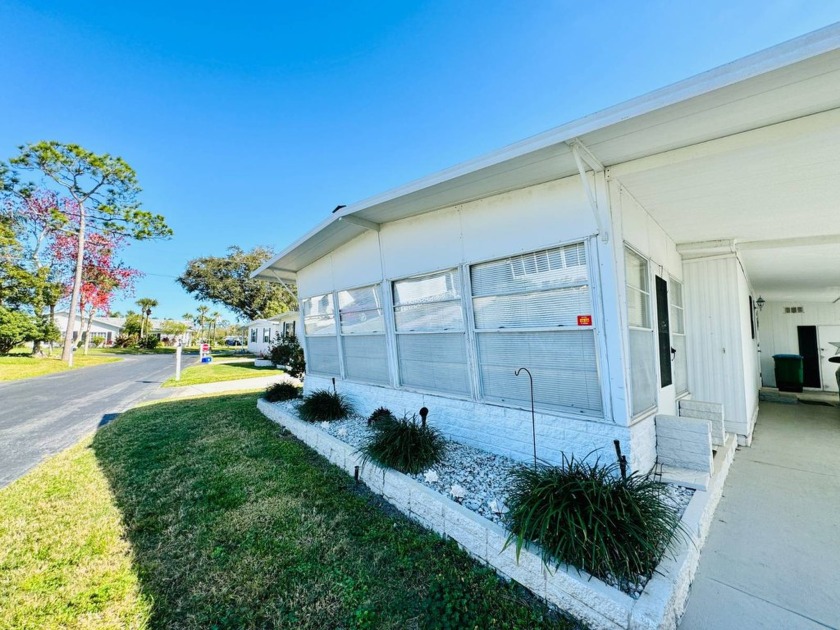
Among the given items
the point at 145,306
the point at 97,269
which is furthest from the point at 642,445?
the point at 145,306

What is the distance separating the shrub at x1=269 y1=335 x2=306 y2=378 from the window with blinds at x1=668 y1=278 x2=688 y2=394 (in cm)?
880

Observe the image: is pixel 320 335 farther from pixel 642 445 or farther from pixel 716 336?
pixel 716 336

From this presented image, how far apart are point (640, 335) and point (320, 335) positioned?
5856 mm

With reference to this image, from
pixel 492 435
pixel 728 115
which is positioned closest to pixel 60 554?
pixel 492 435

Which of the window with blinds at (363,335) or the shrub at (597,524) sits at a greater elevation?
the window with blinds at (363,335)

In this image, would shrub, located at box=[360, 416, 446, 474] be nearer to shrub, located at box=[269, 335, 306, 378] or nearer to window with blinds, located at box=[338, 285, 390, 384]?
window with blinds, located at box=[338, 285, 390, 384]

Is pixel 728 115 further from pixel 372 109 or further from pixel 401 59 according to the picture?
pixel 372 109

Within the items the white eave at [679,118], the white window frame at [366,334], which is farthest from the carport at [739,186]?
the white window frame at [366,334]

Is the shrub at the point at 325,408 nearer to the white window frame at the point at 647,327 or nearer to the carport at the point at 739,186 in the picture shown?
the white window frame at the point at 647,327

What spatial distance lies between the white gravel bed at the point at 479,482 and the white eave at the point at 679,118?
A: 2871 millimetres

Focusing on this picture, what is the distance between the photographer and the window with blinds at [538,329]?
326cm

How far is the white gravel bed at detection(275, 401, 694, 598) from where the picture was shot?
9.09 feet

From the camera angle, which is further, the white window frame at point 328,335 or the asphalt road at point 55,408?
the white window frame at point 328,335

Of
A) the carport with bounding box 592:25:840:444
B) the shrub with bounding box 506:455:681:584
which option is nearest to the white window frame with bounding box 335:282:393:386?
the shrub with bounding box 506:455:681:584
